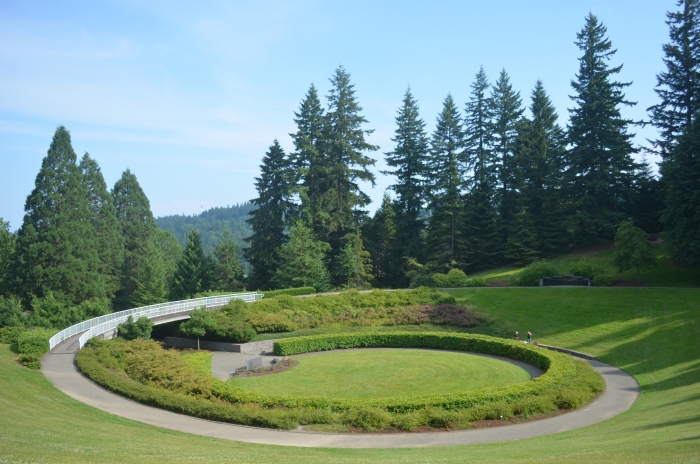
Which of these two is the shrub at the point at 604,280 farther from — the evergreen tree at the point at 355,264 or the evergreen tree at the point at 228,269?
the evergreen tree at the point at 228,269

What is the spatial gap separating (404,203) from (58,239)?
37648mm

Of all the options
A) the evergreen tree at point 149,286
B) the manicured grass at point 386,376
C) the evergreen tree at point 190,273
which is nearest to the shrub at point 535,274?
the manicured grass at point 386,376

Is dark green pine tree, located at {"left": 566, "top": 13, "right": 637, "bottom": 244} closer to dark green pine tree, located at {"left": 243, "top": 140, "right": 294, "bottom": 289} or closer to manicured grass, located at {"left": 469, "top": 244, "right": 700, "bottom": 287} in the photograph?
manicured grass, located at {"left": 469, "top": 244, "right": 700, "bottom": 287}

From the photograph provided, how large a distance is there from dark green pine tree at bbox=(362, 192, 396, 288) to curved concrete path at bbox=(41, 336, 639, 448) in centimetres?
4066

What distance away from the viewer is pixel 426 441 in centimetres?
1811

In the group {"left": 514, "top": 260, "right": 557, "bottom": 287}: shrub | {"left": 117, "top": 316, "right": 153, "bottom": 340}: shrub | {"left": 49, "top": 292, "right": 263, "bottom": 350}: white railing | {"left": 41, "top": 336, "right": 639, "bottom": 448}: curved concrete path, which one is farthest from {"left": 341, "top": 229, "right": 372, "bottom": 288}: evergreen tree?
{"left": 41, "top": 336, "right": 639, "bottom": 448}: curved concrete path

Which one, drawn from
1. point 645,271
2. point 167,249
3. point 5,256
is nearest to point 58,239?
point 5,256

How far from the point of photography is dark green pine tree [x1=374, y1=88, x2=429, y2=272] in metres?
63.1

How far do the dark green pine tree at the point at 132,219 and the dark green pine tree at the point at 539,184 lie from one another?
4825 centimetres

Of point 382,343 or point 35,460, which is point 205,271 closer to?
point 382,343

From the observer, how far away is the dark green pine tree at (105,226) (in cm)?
6212

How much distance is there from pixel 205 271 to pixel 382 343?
3419 centimetres

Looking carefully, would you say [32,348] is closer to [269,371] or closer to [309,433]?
[269,371]

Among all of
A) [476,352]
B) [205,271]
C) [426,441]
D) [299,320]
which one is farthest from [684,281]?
[205,271]
